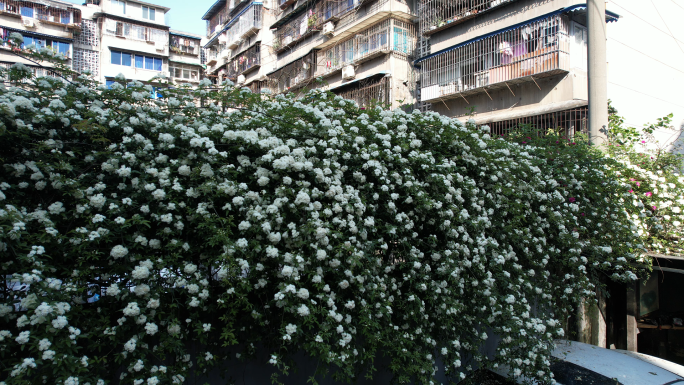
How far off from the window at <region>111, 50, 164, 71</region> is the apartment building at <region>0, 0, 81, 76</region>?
267 cm

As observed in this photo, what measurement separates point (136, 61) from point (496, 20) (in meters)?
27.5

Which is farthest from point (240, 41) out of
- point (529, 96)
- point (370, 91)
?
point (529, 96)

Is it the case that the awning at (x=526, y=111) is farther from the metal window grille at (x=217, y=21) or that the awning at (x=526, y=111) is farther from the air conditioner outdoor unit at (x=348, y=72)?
the metal window grille at (x=217, y=21)

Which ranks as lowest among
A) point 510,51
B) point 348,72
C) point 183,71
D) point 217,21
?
point 510,51

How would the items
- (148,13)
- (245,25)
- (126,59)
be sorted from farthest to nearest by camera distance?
(148,13), (126,59), (245,25)

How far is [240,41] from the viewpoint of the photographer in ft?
92.0

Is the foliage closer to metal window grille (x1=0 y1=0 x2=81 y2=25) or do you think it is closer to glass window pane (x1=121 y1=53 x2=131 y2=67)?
glass window pane (x1=121 y1=53 x2=131 y2=67)

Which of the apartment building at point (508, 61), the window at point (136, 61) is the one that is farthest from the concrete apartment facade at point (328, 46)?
the window at point (136, 61)

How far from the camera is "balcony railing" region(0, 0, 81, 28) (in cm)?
2447

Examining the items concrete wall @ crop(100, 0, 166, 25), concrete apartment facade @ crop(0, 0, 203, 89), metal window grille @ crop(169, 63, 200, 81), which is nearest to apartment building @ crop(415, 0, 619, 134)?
concrete apartment facade @ crop(0, 0, 203, 89)

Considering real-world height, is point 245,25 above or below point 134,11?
below

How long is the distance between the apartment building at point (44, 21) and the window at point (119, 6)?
276cm

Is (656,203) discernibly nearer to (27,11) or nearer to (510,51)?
(510,51)

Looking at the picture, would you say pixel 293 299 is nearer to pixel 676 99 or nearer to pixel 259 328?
pixel 259 328
